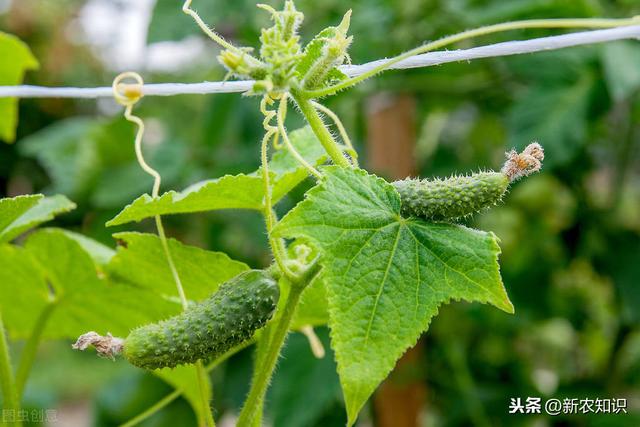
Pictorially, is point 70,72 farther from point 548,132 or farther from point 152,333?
point 152,333

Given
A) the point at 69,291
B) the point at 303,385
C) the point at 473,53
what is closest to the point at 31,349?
the point at 69,291

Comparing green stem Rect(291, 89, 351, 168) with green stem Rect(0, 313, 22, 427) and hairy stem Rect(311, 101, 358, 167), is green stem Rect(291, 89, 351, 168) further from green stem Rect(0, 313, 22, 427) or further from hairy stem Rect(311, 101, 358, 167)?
green stem Rect(0, 313, 22, 427)

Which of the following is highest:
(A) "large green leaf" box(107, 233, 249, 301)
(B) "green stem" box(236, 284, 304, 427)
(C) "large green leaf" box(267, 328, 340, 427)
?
(C) "large green leaf" box(267, 328, 340, 427)

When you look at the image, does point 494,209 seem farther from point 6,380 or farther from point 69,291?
point 6,380

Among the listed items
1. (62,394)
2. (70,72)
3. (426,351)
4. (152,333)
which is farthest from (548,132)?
(70,72)

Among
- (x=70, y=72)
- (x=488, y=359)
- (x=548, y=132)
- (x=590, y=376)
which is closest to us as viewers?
Result: (x=548, y=132)

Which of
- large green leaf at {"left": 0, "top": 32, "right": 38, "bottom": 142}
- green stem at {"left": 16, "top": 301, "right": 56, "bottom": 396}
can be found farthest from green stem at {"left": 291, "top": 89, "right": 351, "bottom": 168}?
large green leaf at {"left": 0, "top": 32, "right": 38, "bottom": 142}
